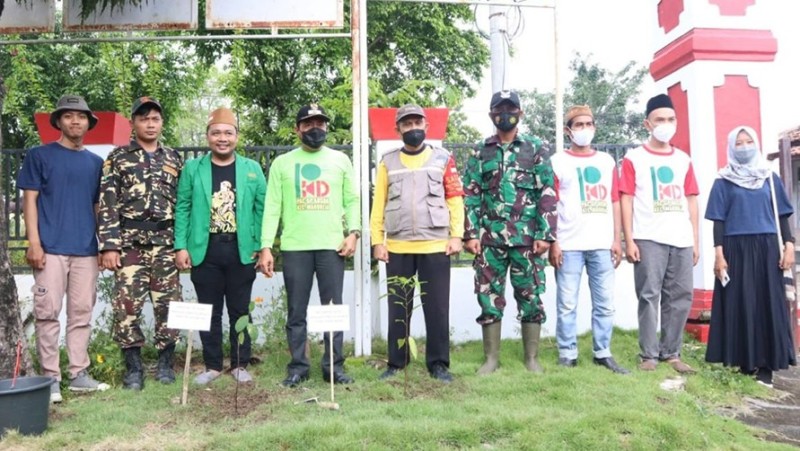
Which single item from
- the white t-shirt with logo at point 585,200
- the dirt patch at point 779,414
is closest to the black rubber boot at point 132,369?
the white t-shirt with logo at point 585,200

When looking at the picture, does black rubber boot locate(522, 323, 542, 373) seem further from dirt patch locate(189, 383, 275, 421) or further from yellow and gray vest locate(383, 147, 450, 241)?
dirt patch locate(189, 383, 275, 421)

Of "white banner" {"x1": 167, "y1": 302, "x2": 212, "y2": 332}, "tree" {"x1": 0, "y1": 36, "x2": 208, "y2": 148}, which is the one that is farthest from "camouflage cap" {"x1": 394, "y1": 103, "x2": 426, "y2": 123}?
"tree" {"x1": 0, "y1": 36, "x2": 208, "y2": 148}

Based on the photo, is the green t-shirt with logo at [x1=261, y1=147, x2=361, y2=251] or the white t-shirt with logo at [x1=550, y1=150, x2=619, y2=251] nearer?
the green t-shirt with logo at [x1=261, y1=147, x2=361, y2=251]

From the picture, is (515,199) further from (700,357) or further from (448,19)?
(448,19)

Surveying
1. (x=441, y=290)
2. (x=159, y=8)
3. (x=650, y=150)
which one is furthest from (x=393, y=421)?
(x=159, y=8)

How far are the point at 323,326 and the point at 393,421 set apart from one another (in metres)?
0.77

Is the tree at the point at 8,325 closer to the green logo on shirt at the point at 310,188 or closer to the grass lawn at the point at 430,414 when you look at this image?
the grass lawn at the point at 430,414

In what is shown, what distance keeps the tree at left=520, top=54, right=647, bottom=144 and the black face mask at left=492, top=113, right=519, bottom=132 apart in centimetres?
3038

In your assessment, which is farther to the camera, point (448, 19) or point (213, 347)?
point (448, 19)

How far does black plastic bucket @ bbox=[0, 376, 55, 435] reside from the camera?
3307mm

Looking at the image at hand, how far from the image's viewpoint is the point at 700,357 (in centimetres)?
521

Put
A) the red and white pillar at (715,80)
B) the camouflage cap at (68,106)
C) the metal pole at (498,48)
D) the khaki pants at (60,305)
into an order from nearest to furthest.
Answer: the khaki pants at (60,305) < the camouflage cap at (68,106) < the red and white pillar at (715,80) < the metal pole at (498,48)

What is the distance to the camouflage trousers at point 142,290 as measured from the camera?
169 inches

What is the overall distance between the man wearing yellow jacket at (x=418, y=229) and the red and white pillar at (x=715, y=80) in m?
2.75
